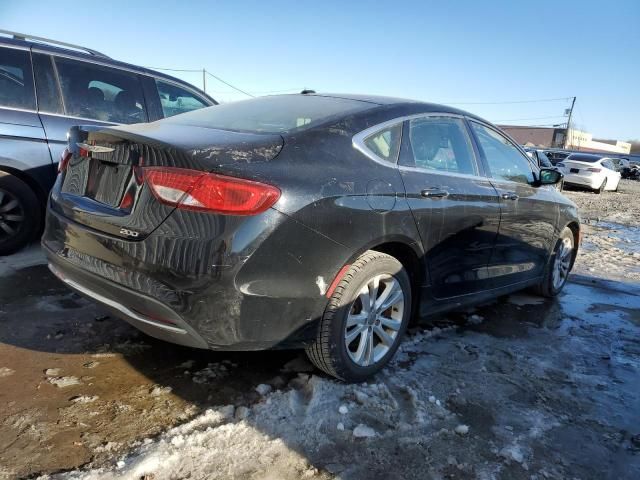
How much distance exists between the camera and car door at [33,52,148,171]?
14.5ft

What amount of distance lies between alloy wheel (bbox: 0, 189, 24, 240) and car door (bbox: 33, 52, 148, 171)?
0.51 meters

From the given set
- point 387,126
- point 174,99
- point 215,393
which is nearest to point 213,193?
point 215,393

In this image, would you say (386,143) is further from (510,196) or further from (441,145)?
(510,196)

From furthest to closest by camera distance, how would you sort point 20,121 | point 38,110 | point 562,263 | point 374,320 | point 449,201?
point 562,263
point 38,110
point 20,121
point 449,201
point 374,320

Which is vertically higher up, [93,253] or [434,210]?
[434,210]

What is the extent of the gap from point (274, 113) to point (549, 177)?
8.78 feet

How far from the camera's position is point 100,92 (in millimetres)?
4844

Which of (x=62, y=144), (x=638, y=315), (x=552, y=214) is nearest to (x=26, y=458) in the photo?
(x=62, y=144)

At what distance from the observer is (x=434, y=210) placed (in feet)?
10.0

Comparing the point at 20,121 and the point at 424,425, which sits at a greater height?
the point at 20,121

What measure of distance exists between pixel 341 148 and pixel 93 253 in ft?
4.48

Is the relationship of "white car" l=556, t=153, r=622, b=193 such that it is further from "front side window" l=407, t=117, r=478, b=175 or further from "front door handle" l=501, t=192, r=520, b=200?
"front side window" l=407, t=117, r=478, b=175

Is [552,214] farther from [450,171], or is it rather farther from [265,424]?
[265,424]

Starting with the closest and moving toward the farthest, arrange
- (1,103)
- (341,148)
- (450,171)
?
(341,148) → (450,171) → (1,103)
